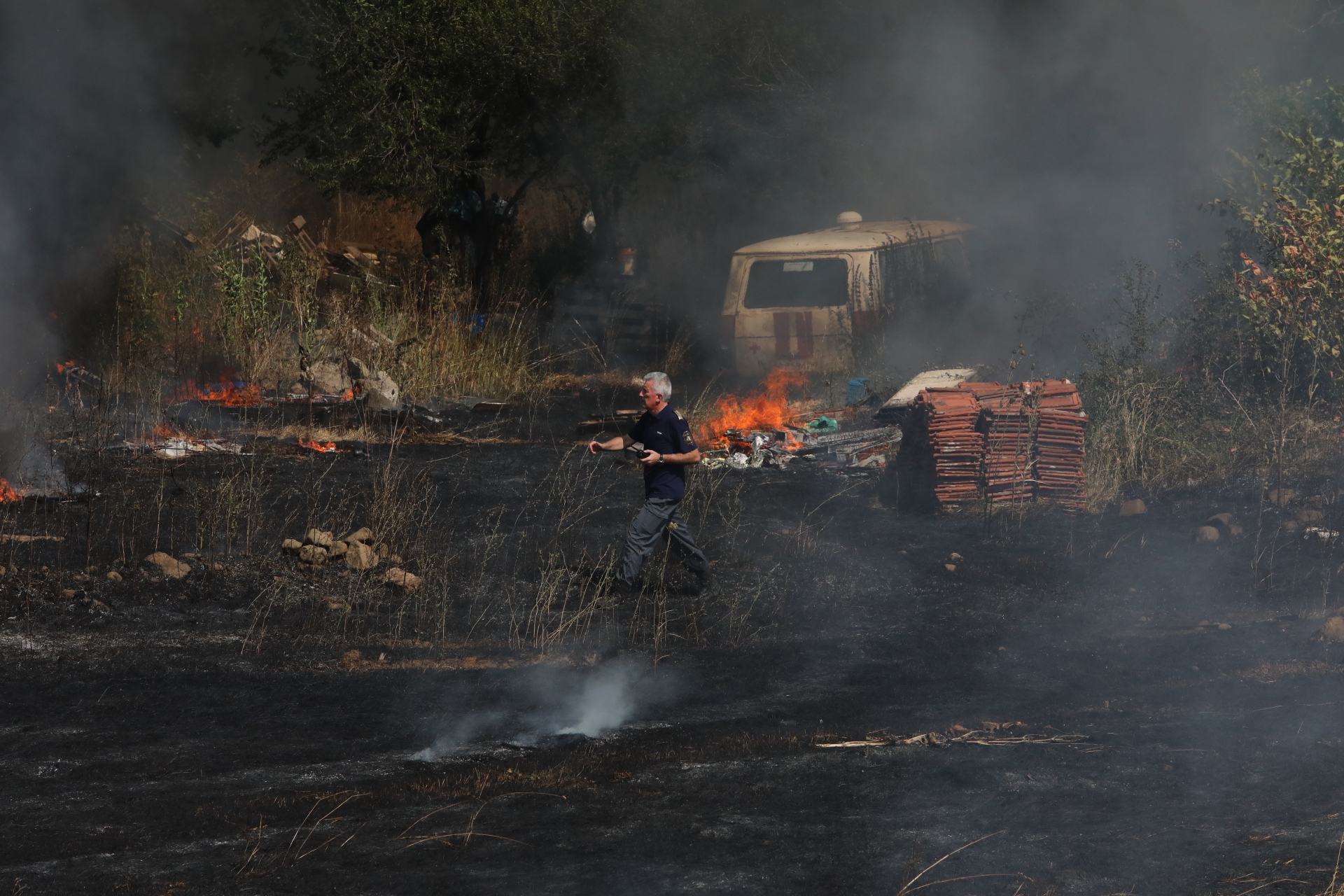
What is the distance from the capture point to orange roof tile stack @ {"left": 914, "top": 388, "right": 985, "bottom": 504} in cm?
923

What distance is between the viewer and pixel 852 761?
495cm

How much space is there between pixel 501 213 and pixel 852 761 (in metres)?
13.0

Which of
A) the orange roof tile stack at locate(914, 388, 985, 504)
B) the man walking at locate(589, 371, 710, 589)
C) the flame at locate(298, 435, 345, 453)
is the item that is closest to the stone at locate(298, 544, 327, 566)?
the man walking at locate(589, 371, 710, 589)

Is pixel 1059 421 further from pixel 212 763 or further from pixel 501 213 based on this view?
pixel 501 213

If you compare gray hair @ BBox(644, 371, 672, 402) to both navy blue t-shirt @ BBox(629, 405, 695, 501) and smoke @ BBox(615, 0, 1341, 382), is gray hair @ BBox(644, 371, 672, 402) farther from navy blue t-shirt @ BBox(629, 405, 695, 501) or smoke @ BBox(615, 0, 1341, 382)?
smoke @ BBox(615, 0, 1341, 382)

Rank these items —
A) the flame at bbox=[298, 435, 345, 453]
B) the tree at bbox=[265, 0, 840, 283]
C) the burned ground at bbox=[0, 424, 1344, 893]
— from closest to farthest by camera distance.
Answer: the burned ground at bbox=[0, 424, 1344, 893]
the flame at bbox=[298, 435, 345, 453]
the tree at bbox=[265, 0, 840, 283]

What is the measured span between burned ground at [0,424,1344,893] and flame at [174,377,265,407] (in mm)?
2591

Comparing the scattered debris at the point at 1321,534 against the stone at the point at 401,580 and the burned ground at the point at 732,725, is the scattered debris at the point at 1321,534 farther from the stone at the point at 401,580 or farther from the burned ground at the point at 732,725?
the stone at the point at 401,580

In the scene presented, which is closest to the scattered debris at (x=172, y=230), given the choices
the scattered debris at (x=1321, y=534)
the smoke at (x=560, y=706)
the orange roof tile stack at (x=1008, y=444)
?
the smoke at (x=560, y=706)

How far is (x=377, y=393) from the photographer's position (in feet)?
37.3

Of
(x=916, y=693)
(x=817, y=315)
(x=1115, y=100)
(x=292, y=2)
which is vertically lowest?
(x=916, y=693)

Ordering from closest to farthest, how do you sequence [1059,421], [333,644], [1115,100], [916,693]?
[916,693] < [333,644] < [1059,421] < [1115,100]

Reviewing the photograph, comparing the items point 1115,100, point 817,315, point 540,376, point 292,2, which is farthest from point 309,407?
point 1115,100

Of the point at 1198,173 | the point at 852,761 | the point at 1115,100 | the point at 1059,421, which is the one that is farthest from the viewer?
the point at 1115,100
